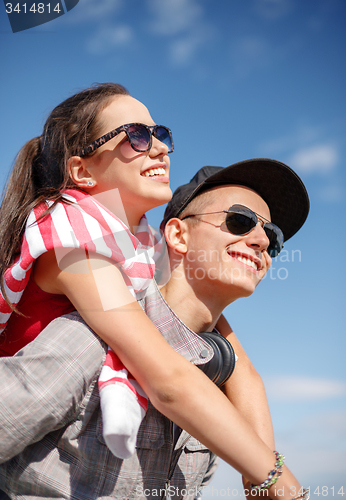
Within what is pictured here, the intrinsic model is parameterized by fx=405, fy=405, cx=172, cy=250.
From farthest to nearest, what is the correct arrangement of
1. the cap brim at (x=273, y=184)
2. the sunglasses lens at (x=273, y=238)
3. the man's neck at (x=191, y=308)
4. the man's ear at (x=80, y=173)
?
the cap brim at (x=273, y=184) < the sunglasses lens at (x=273, y=238) < the man's neck at (x=191, y=308) < the man's ear at (x=80, y=173)

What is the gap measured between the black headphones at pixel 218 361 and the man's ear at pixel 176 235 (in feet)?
2.98

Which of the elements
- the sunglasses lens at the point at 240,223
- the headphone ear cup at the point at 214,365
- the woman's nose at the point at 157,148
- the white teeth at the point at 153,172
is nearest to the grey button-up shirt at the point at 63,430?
the headphone ear cup at the point at 214,365

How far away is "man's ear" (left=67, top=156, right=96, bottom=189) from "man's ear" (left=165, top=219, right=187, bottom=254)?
1038 mm

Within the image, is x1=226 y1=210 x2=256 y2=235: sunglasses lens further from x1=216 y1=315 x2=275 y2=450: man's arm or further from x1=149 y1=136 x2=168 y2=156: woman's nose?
x1=216 y1=315 x2=275 y2=450: man's arm

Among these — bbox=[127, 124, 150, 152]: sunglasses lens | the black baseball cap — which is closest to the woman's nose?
bbox=[127, 124, 150, 152]: sunglasses lens

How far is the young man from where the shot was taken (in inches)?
81.5

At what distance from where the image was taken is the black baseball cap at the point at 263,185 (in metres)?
3.71

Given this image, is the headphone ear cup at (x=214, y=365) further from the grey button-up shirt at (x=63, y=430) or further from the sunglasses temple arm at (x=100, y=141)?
the sunglasses temple arm at (x=100, y=141)

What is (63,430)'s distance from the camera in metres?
2.24

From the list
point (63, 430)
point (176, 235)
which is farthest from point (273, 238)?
point (63, 430)

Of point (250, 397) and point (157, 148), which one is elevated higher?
point (157, 148)

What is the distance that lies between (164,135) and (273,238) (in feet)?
4.42

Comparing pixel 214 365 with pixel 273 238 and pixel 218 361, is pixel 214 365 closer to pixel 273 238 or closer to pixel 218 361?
pixel 218 361

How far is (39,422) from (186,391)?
2.46ft
